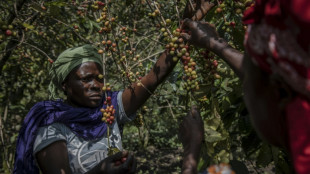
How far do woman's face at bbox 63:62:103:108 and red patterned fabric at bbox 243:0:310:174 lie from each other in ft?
4.79

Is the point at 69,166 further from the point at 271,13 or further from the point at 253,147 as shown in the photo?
the point at 271,13

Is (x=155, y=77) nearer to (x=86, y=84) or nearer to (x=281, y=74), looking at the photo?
(x=86, y=84)

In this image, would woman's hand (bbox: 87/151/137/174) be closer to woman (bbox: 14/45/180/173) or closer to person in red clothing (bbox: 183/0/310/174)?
woman (bbox: 14/45/180/173)

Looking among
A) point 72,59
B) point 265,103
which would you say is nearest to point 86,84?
point 72,59

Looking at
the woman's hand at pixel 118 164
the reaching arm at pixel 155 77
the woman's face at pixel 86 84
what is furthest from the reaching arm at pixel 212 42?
the woman's face at pixel 86 84

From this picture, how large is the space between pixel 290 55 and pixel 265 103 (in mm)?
167

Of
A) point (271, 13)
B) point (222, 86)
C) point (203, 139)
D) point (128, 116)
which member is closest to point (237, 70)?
point (203, 139)

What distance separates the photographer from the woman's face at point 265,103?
95 cm

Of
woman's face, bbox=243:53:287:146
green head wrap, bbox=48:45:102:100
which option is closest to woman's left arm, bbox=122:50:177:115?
green head wrap, bbox=48:45:102:100

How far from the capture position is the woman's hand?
179 centimetres

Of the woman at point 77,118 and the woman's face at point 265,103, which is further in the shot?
the woman at point 77,118

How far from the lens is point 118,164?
1825 millimetres

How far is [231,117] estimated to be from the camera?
2.24 meters

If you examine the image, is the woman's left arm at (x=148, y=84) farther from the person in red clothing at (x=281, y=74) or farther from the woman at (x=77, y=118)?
the person in red clothing at (x=281, y=74)
